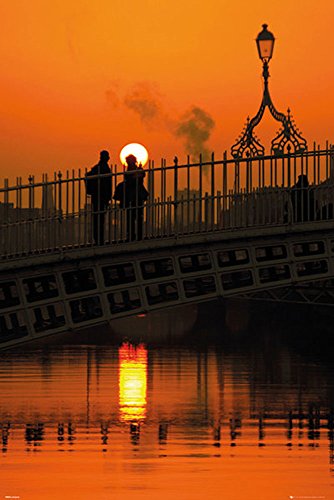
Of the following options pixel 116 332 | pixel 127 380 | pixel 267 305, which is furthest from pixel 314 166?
pixel 267 305

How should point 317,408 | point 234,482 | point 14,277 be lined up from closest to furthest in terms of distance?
point 234,482 → point 14,277 → point 317,408

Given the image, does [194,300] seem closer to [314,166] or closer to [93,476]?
[314,166]

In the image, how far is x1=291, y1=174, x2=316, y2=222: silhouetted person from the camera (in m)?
39.4

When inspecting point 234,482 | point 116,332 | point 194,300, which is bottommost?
point 234,482

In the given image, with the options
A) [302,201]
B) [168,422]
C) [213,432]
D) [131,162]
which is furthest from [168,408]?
[302,201]

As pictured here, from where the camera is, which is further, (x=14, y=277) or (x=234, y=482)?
(x=14, y=277)

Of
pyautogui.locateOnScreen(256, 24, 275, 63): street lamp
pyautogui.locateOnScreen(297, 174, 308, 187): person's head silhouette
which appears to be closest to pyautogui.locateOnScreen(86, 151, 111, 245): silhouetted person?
pyautogui.locateOnScreen(297, 174, 308, 187): person's head silhouette

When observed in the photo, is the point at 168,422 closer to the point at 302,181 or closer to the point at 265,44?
the point at 302,181

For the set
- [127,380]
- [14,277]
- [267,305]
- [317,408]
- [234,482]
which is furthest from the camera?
[267,305]

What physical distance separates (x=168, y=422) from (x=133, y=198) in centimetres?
586

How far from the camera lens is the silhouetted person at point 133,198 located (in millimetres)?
38375

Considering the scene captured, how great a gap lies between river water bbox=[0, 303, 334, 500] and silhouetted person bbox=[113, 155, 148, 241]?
3.25 meters

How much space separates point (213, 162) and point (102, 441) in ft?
15.1

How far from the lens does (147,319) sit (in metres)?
130
